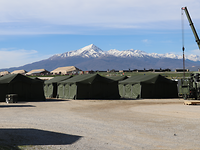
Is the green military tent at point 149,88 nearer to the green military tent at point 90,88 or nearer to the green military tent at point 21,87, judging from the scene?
the green military tent at point 90,88

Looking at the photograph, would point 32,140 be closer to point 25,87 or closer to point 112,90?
point 25,87

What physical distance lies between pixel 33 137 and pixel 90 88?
2343 centimetres

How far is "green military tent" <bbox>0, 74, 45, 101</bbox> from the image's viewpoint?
2933 cm

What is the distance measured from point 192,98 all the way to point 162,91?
4955mm

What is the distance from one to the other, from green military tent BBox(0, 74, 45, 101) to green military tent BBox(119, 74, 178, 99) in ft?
38.1

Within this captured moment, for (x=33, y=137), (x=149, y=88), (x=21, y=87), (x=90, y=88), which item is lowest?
(x=149, y=88)

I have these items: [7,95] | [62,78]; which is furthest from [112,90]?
[7,95]

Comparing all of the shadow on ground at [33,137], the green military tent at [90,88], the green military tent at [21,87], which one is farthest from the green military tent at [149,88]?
the shadow on ground at [33,137]

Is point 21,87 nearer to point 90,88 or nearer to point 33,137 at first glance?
point 90,88

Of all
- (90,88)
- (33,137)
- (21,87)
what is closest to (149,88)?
(90,88)

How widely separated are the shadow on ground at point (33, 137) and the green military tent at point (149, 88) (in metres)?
25.4

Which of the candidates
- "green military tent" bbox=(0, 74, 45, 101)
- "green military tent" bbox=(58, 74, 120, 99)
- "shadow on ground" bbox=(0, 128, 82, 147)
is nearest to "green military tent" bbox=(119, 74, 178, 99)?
"green military tent" bbox=(58, 74, 120, 99)

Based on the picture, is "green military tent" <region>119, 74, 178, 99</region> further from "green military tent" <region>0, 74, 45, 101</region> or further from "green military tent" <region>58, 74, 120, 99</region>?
"green military tent" <region>0, 74, 45, 101</region>

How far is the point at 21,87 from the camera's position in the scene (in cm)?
3041
